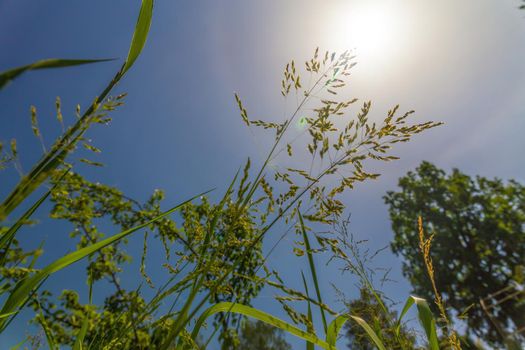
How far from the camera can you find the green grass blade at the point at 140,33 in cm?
76

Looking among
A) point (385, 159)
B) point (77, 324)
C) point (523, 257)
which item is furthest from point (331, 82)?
point (523, 257)

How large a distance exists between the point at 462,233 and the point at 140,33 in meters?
21.6

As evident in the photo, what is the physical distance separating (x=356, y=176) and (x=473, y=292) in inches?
830

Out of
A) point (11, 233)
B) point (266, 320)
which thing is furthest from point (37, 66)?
point (266, 320)

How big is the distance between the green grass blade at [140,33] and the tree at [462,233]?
18.7m

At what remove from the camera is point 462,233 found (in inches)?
723

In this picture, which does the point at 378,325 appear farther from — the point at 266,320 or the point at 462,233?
the point at 462,233

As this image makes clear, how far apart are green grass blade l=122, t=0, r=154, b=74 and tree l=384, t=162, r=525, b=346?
736 inches

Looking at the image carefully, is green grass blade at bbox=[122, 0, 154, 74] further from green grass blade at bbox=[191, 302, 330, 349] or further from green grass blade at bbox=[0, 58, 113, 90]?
green grass blade at bbox=[191, 302, 330, 349]

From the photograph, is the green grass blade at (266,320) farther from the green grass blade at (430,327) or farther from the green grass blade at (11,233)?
the green grass blade at (11,233)

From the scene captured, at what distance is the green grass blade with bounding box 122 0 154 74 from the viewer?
0.76 metres

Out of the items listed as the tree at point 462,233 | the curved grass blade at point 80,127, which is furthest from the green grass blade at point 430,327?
the tree at point 462,233

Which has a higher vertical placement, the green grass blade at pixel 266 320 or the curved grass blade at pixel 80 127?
the curved grass blade at pixel 80 127

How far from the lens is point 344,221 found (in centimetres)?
144
